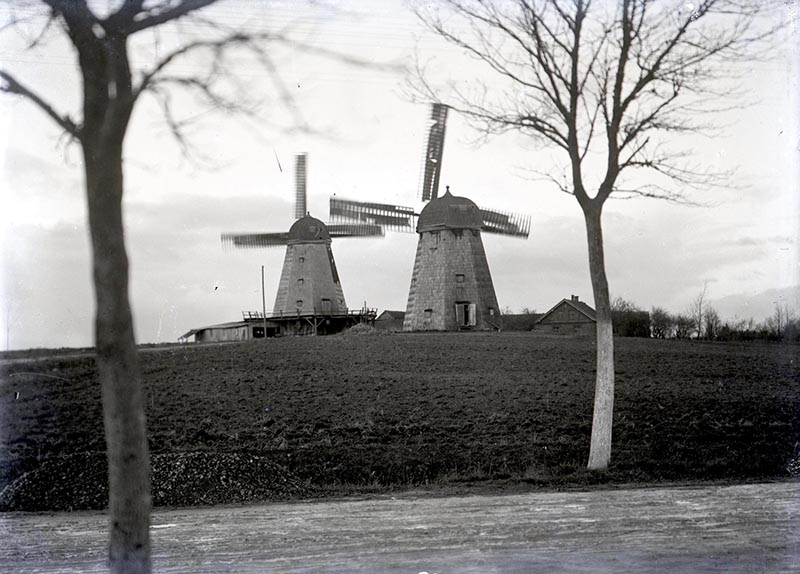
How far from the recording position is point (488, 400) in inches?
626

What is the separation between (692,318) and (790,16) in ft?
36.3

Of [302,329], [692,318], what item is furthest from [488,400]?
[302,329]

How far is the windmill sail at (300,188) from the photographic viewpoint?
27763 millimetres

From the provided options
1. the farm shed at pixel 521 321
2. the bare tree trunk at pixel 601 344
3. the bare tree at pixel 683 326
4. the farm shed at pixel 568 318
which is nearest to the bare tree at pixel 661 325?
the bare tree at pixel 683 326

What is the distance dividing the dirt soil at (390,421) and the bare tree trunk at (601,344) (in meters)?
0.40

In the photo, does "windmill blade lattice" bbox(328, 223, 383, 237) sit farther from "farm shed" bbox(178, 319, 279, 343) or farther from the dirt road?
the dirt road

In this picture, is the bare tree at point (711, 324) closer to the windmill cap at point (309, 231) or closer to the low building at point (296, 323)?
the low building at point (296, 323)

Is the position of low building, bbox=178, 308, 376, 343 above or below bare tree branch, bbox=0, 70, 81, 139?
below

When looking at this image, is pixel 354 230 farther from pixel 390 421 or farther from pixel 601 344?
pixel 601 344

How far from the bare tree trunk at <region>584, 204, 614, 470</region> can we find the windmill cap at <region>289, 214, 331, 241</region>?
20.2 m

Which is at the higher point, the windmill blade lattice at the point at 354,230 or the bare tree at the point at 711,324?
the windmill blade lattice at the point at 354,230

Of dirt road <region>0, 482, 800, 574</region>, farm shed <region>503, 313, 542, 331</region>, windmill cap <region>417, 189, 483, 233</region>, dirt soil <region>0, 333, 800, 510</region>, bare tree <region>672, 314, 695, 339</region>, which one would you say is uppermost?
windmill cap <region>417, 189, 483, 233</region>

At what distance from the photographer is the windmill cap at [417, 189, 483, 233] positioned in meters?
26.1

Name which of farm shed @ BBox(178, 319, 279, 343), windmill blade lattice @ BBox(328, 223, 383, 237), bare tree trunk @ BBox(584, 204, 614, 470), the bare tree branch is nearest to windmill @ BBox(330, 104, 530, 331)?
windmill blade lattice @ BBox(328, 223, 383, 237)
